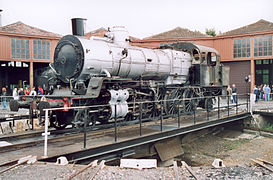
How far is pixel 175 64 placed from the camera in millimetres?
11633

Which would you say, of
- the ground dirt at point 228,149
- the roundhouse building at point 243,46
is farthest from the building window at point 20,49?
the ground dirt at point 228,149

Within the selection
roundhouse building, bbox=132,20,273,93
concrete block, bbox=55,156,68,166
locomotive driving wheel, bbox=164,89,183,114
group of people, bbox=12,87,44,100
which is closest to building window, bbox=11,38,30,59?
group of people, bbox=12,87,44,100

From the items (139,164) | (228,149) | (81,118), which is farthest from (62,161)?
(228,149)

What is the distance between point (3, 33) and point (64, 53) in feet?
45.1

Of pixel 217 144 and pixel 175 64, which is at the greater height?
pixel 175 64

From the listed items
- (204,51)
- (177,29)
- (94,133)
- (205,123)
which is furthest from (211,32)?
(94,133)

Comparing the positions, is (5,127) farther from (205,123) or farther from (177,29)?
(177,29)

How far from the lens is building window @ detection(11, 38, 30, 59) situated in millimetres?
19797

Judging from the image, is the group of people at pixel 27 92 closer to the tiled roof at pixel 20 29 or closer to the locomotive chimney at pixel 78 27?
the locomotive chimney at pixel 78 27

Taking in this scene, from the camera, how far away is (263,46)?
22.4 metres

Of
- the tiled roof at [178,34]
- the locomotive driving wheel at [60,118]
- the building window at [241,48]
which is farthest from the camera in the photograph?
the tiled roof at [178,34]

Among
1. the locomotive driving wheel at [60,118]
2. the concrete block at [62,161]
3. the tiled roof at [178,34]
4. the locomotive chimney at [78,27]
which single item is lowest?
the concrete block at [62,161]

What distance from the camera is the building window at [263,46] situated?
2209cm

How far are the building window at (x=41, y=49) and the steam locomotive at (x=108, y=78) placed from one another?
500 inches
